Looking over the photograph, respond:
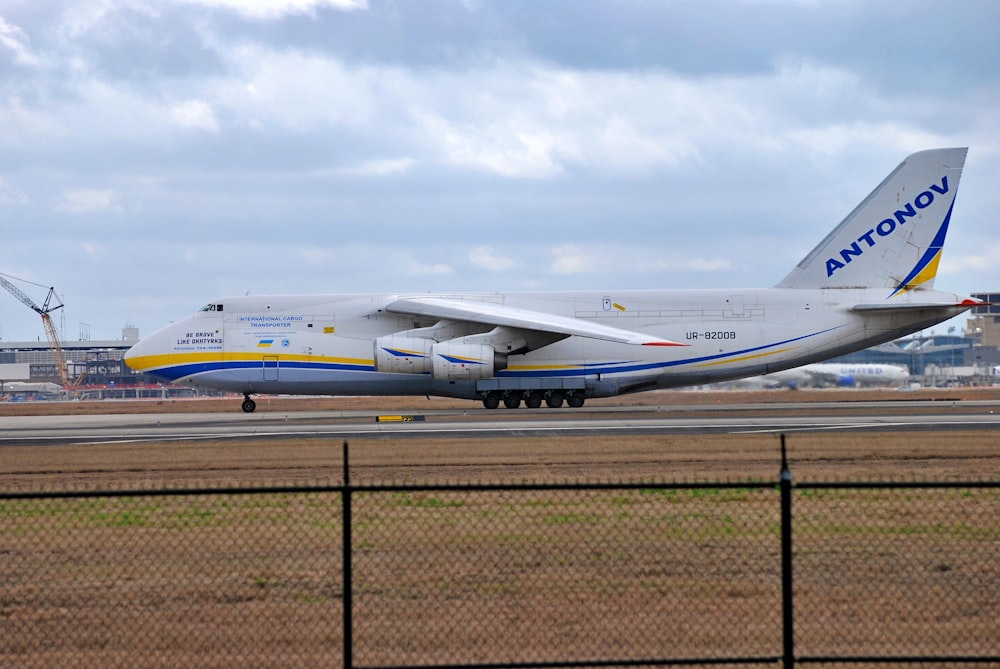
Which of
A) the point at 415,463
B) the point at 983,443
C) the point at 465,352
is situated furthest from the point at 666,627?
the point at 465,352

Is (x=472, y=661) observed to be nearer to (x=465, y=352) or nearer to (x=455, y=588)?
(x=455, y=588)

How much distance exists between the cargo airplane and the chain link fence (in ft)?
81.3

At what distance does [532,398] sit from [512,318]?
3.73 meters

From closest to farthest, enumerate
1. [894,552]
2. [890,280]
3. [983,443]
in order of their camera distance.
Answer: [894,552] → [983,443] → [890,280]

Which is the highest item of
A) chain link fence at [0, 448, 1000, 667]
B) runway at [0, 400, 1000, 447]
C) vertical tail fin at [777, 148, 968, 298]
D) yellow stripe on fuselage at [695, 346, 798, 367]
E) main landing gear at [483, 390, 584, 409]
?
vertical tail fin at [777, 148, 968, 298]

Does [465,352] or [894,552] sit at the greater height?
[465,352]

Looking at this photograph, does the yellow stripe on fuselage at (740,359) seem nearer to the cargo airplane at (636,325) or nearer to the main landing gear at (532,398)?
the cargo airplane at (636,325)

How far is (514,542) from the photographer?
12.1 metres

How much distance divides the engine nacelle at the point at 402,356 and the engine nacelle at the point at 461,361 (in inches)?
20.2

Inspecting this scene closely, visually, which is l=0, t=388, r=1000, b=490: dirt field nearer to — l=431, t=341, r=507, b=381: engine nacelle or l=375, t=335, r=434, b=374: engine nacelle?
l=431, t=341, r=507, b=381: engine nacelle

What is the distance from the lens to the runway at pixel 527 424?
91.1 ft

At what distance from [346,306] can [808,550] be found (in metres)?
30.1

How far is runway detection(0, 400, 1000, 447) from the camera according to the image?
27.8 metres

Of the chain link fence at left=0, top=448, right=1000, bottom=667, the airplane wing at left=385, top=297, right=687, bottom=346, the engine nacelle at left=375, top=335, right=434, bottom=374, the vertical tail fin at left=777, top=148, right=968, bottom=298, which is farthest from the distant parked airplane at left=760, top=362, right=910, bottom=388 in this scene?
the chain link fence at left=0, top=448, right=1000, bottom=667
